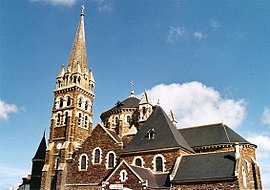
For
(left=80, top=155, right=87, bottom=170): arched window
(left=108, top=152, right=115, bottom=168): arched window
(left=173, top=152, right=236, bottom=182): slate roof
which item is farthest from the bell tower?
(left=173, top=152, right=236, bottom=182): slate roof

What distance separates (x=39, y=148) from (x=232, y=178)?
118 feet

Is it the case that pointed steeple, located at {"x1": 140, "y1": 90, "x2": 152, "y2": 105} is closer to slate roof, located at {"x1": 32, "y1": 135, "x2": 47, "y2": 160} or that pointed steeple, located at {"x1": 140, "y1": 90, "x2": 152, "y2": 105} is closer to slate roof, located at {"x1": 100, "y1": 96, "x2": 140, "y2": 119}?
slate roof, located at {"x1": 100, "y1": 96, "x2": 140, "y2": 119}

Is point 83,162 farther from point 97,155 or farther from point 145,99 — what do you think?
point 145,99

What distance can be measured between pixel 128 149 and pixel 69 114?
576 inches

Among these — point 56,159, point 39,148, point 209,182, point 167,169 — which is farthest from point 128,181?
point 39,148

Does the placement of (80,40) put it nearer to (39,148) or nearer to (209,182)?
(39,148)

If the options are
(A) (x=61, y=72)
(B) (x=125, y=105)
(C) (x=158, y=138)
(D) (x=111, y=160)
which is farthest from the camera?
(A) (x=61, y=72)

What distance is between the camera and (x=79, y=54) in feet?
168

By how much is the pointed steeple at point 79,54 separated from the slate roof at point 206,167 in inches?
1043

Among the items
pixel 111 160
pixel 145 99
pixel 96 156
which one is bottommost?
pixel 111 160

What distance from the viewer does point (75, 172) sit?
38031mm

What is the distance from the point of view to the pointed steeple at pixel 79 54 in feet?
163

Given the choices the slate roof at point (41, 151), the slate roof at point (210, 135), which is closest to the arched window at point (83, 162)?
the slate roof at point (210, 135)

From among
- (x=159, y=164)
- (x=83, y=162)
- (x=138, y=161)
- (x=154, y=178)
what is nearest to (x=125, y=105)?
(x=83, y=162)
